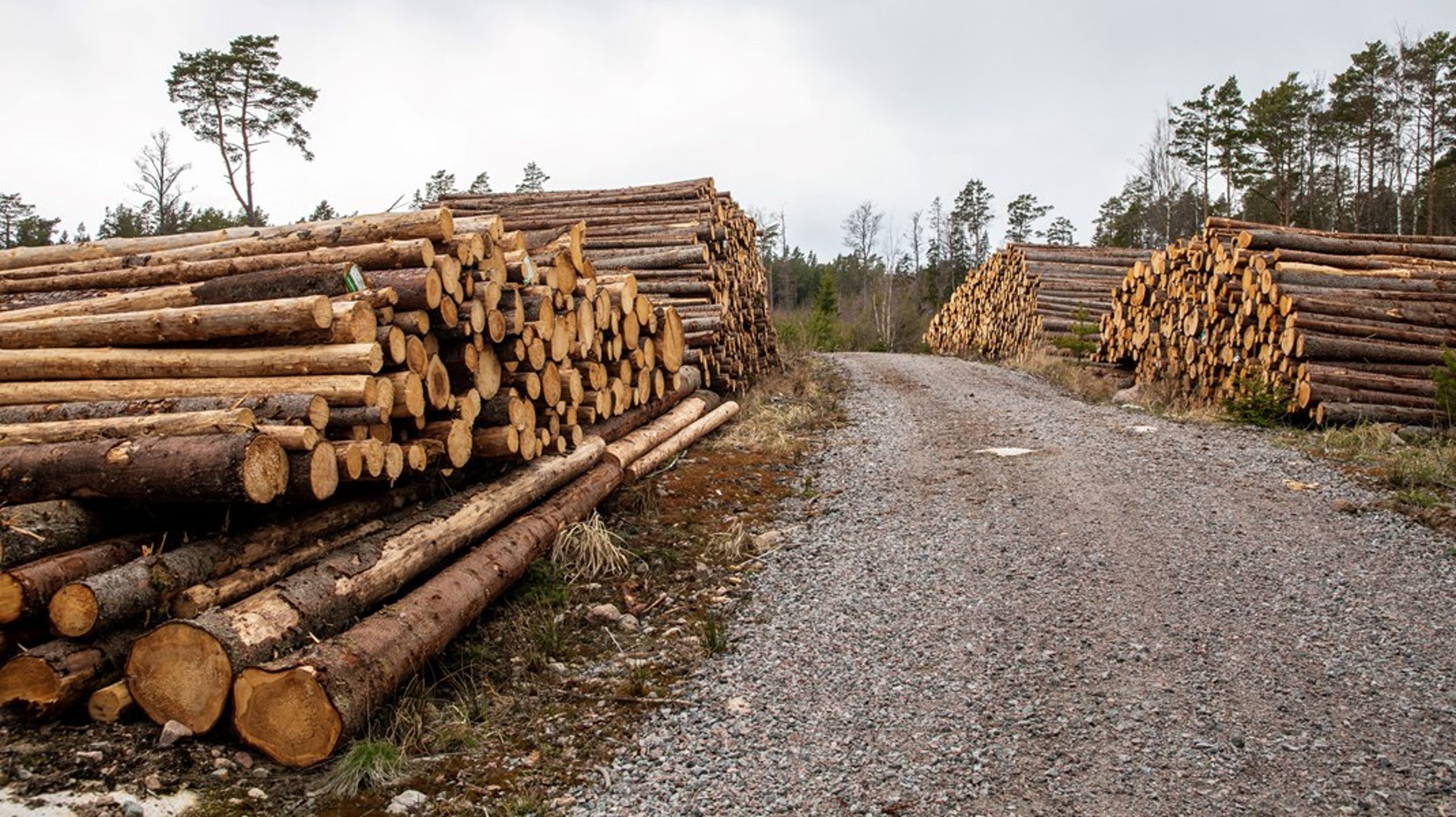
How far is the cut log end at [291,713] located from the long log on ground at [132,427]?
125 centimetres

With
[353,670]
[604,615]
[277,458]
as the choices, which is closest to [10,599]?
[277,458]

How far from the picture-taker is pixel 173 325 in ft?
17.5

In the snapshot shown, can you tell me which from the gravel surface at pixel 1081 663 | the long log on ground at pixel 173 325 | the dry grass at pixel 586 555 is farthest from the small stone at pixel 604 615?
the long log on ground at pixel 173 325

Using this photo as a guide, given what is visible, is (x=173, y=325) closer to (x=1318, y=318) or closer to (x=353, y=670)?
(x=353, y=670)

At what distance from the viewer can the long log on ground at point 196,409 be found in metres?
4.65

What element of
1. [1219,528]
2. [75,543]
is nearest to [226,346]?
[75,543]

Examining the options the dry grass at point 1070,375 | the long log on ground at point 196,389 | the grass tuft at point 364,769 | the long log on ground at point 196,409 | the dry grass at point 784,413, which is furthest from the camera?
the dry grass at point 1070,375

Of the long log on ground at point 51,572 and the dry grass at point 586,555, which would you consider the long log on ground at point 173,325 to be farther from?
the dry grass at point 586,555

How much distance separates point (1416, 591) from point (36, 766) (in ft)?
22.7

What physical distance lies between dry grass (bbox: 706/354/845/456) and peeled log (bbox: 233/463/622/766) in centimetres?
489

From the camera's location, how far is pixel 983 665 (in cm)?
448

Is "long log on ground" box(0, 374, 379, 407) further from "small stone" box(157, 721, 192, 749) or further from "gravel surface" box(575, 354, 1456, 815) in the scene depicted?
"gravel surface" box(575, 354, 1456, 815)

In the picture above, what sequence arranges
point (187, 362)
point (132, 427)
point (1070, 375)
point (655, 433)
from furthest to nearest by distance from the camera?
point (1070, 375) < point (655, 433) < point (187, 362) < point (132, 427)

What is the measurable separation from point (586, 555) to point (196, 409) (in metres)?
2.54
